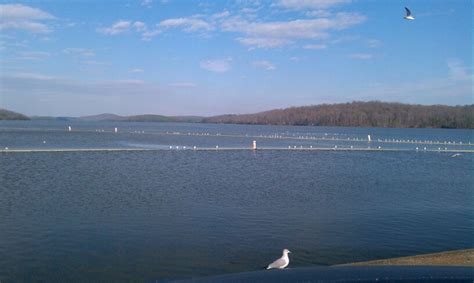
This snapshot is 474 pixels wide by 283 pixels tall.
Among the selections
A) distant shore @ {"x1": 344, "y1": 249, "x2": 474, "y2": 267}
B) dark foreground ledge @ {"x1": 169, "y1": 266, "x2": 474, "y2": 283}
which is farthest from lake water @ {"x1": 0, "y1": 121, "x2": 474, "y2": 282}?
dark foreground ledge @ {"x1": 169, "y1": 266, "x2": 474, "y2": 283}

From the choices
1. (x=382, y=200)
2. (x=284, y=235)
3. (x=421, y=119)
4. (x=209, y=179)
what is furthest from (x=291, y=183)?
(x=421, y=119)

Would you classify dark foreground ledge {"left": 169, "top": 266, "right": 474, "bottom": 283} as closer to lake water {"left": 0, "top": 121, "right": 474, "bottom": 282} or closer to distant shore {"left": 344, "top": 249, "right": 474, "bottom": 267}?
distant shore {"left": 344, "top": 249, "right": 474, "bottom": 267}

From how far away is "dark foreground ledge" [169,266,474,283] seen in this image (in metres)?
3.45

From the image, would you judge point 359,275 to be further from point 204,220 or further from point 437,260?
point 204,220

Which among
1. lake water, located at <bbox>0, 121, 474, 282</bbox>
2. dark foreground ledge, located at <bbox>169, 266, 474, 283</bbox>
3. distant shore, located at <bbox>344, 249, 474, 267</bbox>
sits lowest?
lake water, located at <bbox>0, 121, 474, 282</bbox>

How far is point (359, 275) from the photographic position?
354 cm

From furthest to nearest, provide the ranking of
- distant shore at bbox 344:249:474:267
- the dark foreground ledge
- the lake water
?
the lake water < distant shore at bbox 344:249:474:267 < the dark foreground ledge

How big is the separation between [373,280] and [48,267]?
303 inches

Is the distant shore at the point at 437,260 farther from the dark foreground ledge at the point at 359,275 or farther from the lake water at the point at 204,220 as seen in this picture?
the dark foreground ledge at the point at 359,275

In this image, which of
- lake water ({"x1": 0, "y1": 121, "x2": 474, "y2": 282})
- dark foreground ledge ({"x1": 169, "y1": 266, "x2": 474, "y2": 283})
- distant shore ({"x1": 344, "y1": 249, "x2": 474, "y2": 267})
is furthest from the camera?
lake water ({"x1": 0, "y1": 121, "x2": 474, "y2": 282})

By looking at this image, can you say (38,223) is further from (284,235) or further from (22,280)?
(284,235)

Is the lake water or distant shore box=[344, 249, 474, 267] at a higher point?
distant shore box=[344, 249, 474, 267]

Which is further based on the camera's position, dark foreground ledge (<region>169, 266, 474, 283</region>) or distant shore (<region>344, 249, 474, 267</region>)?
distant shore (<region>344, 249, 474, 267</region>)

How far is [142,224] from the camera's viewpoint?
1282 centimetres
